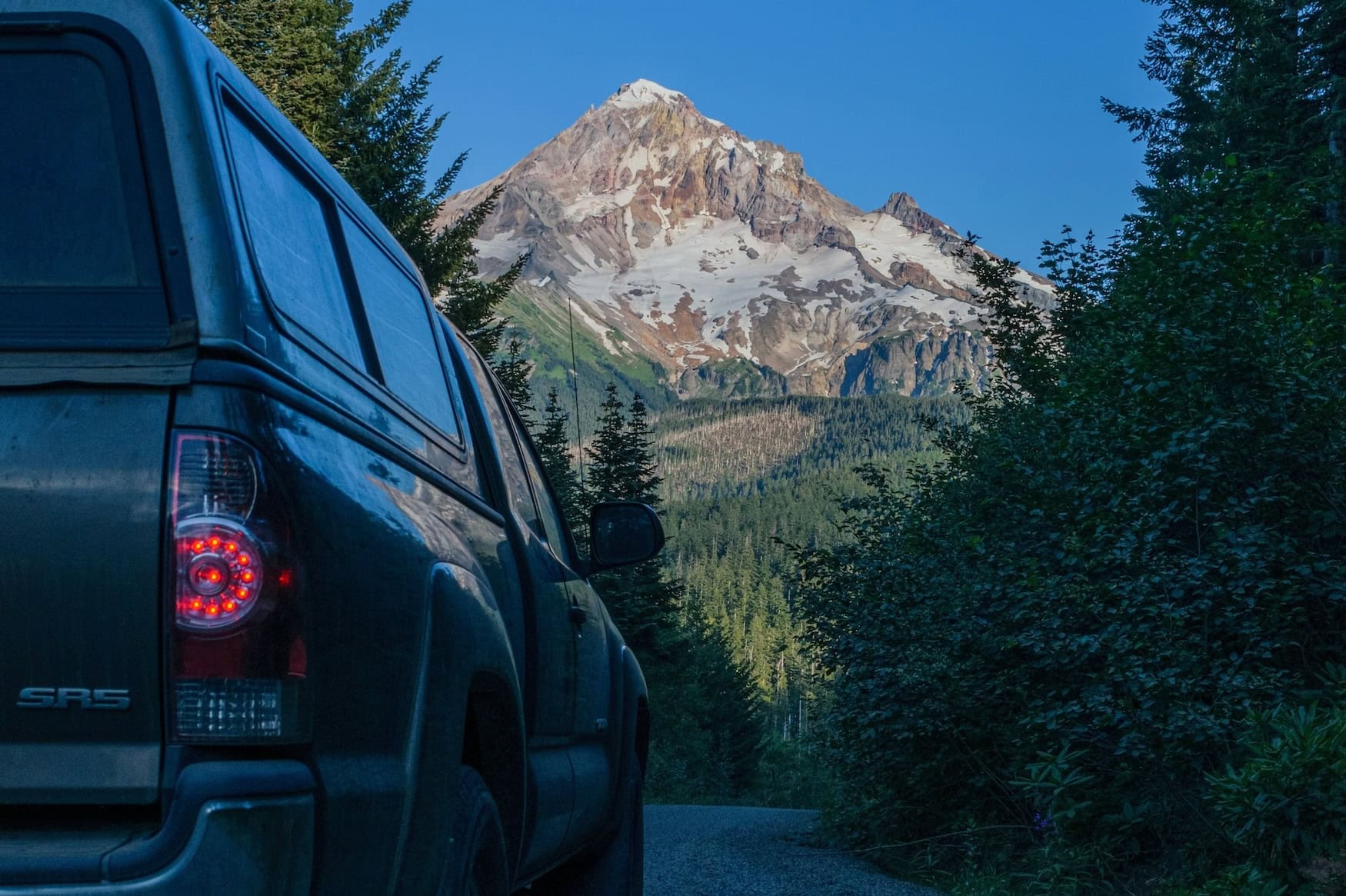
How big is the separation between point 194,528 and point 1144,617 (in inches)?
290

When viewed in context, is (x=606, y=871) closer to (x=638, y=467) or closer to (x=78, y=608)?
(x=78, y=608)

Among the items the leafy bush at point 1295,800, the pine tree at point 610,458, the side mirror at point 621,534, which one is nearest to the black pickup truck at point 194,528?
the side mirror at point 621,534

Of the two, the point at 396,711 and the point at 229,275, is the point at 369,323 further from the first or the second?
the point at 396,711

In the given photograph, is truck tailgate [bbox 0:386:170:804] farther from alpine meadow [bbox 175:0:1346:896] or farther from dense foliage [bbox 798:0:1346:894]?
dense foliage [bbox 798:0:1346:894]

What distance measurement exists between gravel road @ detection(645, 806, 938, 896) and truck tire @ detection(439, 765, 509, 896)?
625cm

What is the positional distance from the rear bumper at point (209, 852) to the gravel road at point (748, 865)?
7.31 metres

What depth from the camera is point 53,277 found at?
1.83 meters

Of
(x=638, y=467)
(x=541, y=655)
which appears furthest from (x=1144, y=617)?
(x=638, y=467)

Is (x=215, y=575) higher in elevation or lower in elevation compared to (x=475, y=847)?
higher

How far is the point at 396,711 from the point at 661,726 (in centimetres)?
4175

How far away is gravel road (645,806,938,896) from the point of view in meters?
9.05

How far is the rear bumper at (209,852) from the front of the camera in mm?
1573

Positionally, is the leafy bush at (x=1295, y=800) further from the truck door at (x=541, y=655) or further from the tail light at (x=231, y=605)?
the tail light at (x=231, y=605)

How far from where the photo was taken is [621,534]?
462 centimetres
